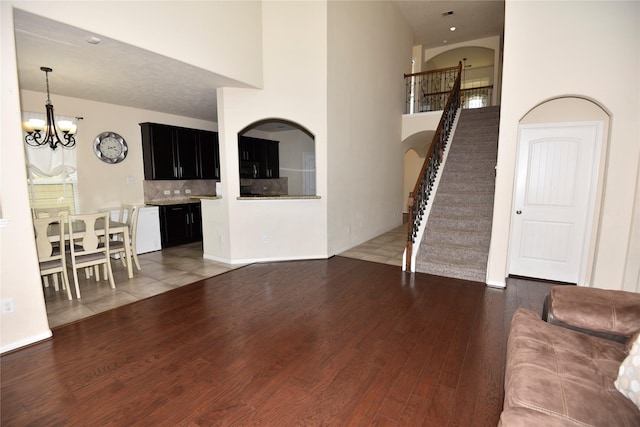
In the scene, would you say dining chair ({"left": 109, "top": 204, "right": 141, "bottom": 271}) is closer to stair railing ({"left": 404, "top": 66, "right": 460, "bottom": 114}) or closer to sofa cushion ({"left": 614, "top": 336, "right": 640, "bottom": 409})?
sofa cushion ({"left": 614, "top": 336, "right": 640, "bottom": 409})

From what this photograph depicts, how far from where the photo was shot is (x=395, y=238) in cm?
664

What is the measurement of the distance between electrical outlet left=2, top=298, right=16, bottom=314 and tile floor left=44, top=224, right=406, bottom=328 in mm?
483

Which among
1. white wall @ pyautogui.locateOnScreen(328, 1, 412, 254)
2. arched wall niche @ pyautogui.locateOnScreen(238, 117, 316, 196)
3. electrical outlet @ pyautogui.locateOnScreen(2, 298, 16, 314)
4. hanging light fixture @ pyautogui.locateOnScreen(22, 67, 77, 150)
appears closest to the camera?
electrical outlet @ pyautogui.locateOnScreen(2, 298, 16, 314)

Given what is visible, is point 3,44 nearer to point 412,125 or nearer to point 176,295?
point 176,295

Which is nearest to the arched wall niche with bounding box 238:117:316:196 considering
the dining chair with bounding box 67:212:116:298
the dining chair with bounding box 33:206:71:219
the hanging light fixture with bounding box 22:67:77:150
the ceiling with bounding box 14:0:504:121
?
the ceiling with bounding box 14:0:504:121

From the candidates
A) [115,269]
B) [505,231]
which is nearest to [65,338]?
[115,269]

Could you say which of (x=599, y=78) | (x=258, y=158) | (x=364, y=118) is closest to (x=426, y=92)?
(x=364, y=118)

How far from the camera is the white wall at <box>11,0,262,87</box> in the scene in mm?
2701

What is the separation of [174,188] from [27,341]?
14.7ft

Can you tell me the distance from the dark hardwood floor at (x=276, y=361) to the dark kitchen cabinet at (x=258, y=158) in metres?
4.58

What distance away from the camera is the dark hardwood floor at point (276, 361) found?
188cm

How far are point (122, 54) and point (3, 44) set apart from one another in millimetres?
1069

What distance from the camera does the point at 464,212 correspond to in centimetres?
488

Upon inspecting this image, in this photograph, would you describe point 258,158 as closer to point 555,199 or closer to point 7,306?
point 7,306
